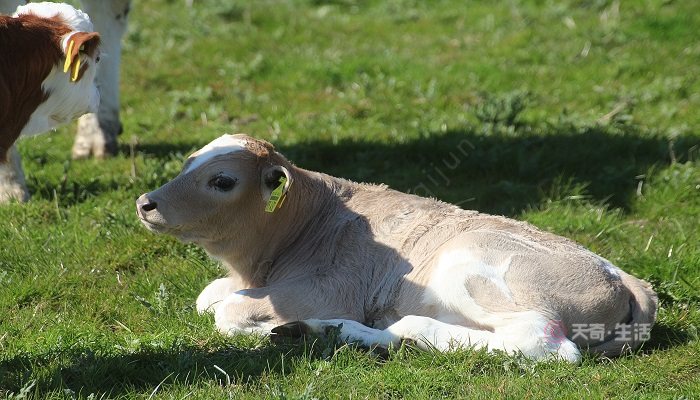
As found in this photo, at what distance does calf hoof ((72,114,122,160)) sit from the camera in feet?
32.3

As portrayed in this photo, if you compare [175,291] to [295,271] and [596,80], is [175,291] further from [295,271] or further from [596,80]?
[596,80]

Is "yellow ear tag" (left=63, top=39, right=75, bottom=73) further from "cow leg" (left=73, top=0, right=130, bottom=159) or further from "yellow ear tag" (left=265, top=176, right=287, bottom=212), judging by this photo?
"cow leg" (left=73, top=0, right=130, bottom=159)

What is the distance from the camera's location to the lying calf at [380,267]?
6.08 m

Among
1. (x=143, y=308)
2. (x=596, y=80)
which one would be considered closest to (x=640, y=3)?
(x=596, y=80)

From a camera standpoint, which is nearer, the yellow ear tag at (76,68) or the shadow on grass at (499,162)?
the yellow ear tag at (76,68)

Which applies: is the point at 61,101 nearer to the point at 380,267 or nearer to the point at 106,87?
the point at 380,267

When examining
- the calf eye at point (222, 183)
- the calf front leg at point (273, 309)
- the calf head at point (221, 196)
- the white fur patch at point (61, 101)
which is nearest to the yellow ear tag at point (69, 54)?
the white fur patch at point (61, 101)

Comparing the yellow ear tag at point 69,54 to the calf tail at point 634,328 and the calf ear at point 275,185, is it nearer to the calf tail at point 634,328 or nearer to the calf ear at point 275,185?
the calf ear at point 275,185

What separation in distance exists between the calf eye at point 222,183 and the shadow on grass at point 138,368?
41.4 inches

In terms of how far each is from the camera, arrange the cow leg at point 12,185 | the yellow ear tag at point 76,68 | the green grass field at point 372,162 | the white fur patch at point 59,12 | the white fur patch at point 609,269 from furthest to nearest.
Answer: the cow leg at point 12,185
the white fur patch at point 59,12
the white fur patch at point 609,269
the yellow ear tag at point 76,68
the green grass field at point 372,162

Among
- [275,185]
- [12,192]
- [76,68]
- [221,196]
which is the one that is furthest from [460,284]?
[12,192]

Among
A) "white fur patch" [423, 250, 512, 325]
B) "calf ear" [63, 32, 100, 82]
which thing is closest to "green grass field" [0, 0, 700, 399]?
"white fur patch" [423, 250, 512, 325]

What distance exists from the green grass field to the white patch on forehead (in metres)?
0.96

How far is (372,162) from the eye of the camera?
31.9 ft
